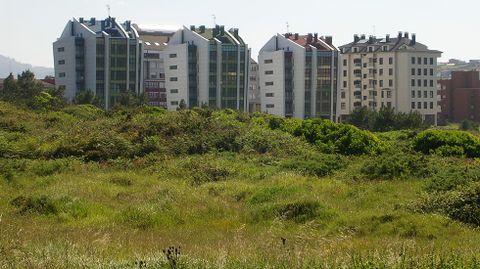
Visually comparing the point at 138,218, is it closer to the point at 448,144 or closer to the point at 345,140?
the point at 345,140

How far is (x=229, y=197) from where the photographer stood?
20.7 meters

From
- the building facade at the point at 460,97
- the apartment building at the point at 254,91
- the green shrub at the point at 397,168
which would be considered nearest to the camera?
the green shrub at the point at 397,168

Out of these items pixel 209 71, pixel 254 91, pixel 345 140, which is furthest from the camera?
pixel 254 91

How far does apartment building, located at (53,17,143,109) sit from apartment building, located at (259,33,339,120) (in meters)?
19.3

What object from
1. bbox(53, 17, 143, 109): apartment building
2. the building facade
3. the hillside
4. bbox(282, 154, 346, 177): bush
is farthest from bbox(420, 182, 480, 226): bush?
the building facade

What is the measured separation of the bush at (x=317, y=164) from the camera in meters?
25.2

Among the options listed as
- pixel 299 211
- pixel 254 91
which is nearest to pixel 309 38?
pixel 254 91

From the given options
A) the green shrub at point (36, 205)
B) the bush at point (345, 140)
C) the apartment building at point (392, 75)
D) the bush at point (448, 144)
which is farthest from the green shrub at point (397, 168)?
the apartment building at point (392, 75)

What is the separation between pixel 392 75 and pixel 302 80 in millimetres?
17902

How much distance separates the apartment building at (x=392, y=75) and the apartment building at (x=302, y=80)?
890 centimetres

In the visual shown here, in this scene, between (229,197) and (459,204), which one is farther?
(229,197)

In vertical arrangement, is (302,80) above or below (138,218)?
above

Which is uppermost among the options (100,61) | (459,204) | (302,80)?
(100,61)

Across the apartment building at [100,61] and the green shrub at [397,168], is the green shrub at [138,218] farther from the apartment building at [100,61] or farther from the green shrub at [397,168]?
the apartment building at [100,61]
